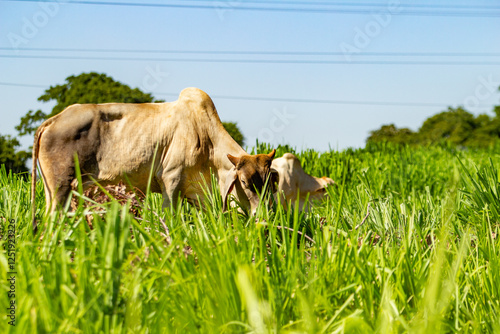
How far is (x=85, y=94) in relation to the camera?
28.8 meters

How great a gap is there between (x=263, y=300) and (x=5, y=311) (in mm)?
960

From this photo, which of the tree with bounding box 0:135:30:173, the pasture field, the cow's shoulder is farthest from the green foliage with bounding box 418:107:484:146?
the pasture field

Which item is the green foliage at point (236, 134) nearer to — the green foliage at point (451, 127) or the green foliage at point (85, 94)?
the green foliage at point (85, 94)

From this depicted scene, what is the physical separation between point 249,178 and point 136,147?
1396 mm

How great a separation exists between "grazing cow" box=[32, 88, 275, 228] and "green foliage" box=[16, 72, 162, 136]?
20.9 m

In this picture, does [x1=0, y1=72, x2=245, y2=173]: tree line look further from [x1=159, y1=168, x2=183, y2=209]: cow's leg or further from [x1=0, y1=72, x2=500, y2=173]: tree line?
[x1=159, y1=168, x2=183, y2=209]: cow's leg

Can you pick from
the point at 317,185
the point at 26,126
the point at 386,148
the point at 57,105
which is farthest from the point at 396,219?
the point at 57,105

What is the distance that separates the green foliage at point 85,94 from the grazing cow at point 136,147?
20.9 meters

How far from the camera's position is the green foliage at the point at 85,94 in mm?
27188

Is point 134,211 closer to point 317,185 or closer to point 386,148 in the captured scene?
point 317,185

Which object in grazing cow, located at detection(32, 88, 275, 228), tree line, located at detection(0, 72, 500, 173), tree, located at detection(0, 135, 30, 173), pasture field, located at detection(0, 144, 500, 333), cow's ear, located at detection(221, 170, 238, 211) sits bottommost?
pasture field, located at detection(0, 144, 500, 333)

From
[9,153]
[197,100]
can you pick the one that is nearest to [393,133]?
[9,153]

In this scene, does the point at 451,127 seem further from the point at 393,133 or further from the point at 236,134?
the point at 236,134

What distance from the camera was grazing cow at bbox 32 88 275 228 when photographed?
5.50m
